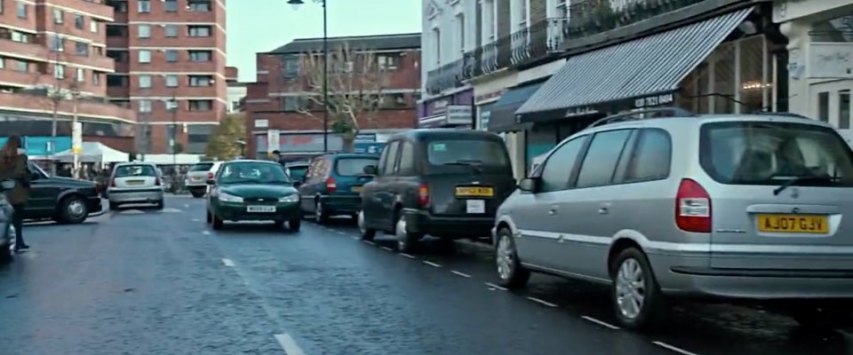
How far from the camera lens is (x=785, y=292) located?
24.8 ft

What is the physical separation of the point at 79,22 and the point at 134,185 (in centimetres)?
6363

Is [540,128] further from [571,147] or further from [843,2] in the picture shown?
[571,147]

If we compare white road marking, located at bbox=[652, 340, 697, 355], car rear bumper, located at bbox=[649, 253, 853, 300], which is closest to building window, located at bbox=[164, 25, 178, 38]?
white road marking, located at bbox=[652, 340, 697, 355]

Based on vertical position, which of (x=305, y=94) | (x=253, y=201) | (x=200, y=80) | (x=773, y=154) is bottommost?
(x=253, y=201)

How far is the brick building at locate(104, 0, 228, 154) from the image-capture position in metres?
100

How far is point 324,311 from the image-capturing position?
9.55 m

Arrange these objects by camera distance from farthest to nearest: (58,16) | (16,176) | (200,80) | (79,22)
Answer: (200,80) → (79,22) → (58,16) → (16,176)

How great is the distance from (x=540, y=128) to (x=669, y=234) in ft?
61.2

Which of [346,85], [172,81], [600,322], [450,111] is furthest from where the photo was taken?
[172,81]

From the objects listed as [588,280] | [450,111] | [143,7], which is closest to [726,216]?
[588,280]

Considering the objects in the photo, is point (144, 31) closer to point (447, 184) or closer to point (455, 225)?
point (447, 184)

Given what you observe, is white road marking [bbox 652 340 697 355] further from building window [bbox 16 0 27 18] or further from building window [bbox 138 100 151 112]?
building window [bbox 138 100 151 112]

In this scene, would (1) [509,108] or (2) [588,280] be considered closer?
(2) [588,280]

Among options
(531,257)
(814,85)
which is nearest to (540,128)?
(814,85)
